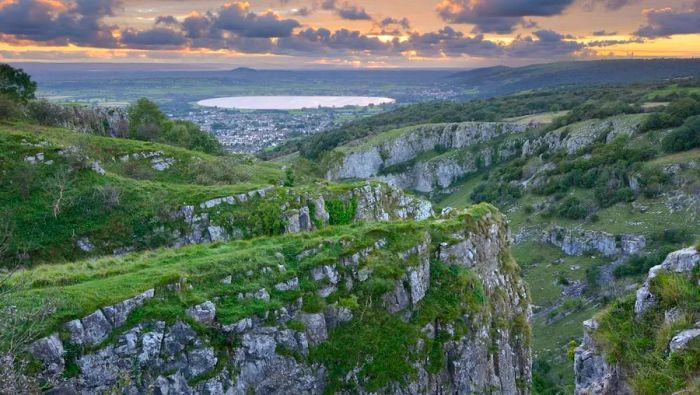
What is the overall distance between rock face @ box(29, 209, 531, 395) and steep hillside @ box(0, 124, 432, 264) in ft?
31.9

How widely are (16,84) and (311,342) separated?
43.5 meters

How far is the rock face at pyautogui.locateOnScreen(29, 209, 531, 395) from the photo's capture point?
53.0 feet

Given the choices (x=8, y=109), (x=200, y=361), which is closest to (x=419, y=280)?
(x=200, y=361)

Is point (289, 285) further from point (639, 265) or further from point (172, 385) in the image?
point (639, 265)

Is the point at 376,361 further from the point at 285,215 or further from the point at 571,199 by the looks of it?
the point at 571,199

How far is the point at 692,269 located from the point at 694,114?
101 meters

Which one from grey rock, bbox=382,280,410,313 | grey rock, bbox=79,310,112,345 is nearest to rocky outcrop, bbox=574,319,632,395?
grey rock, bbox=382,280,410,313

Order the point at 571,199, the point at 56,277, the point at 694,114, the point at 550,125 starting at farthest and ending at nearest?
the point at 550,125 → the point at 694,114 → the point at 571,199 → the point at 56,277

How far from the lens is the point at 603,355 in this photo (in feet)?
42.0

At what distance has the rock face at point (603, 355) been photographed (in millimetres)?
12219

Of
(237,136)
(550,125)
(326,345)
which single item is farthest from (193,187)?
(237,136)

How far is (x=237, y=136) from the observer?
600 feet

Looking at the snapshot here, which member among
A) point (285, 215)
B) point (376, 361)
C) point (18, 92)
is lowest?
point (376, 361)

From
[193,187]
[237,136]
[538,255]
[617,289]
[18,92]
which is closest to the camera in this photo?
[193,187]
